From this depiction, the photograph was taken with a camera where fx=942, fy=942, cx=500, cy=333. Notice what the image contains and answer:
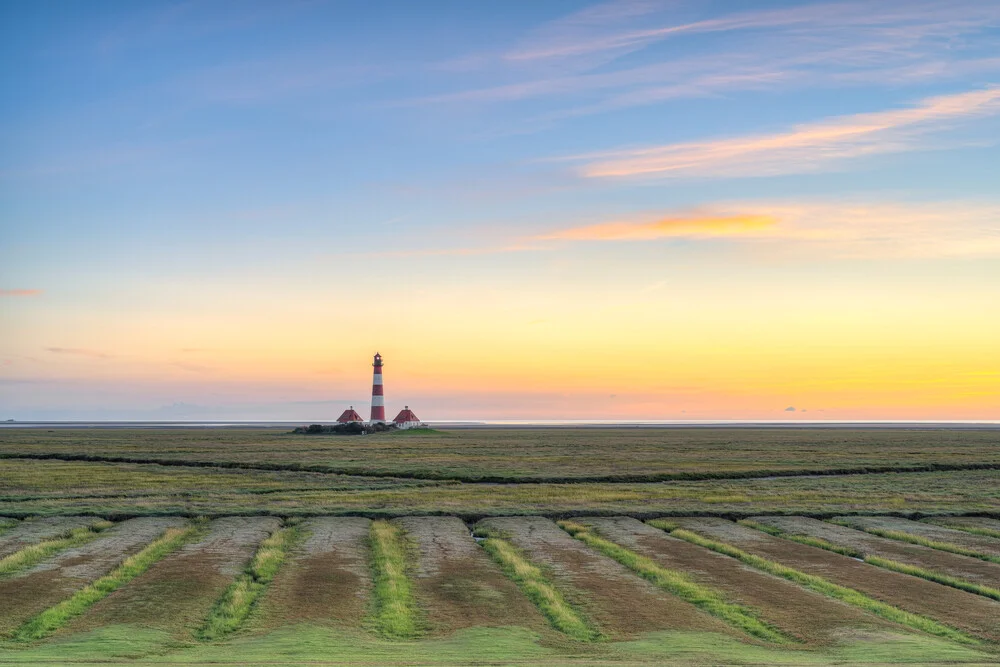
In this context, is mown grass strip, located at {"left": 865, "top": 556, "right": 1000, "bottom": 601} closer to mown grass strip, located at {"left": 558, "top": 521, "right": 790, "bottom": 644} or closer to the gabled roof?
mown grass strip, located at {"left": 558, "top": 521, "right": 790, "bottom": 644}

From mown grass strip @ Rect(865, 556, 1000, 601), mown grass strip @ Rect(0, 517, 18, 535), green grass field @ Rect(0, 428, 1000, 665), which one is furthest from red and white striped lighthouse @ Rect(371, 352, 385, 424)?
mown grass strip @ Rect(865, 556, 1000, 601)

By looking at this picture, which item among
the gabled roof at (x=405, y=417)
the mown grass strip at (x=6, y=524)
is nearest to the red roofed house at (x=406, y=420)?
the gabled roof at (x=405, y=417)

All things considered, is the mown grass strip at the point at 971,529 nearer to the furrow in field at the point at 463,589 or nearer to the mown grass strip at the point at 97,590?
the furrow in field at the point at 463,589

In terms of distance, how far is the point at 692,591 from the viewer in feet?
70.8

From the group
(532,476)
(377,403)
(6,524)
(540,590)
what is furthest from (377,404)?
(540,590)

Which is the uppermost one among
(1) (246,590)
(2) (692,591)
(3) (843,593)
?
(1) (246,590)

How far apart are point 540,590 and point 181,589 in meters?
8.17

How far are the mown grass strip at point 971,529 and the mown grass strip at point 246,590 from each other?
24030mm

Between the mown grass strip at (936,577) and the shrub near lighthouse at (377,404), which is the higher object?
the shrub near lighthouse at (377,404)

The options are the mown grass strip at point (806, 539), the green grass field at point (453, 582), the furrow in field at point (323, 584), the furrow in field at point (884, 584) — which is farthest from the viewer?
the mown grass strip at point (806, 539)

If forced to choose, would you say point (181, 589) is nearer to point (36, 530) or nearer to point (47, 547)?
point (47, 547)

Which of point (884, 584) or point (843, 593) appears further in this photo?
point (884, 584)

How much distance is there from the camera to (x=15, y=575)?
2334 centimetres

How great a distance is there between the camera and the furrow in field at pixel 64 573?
19531 mm
